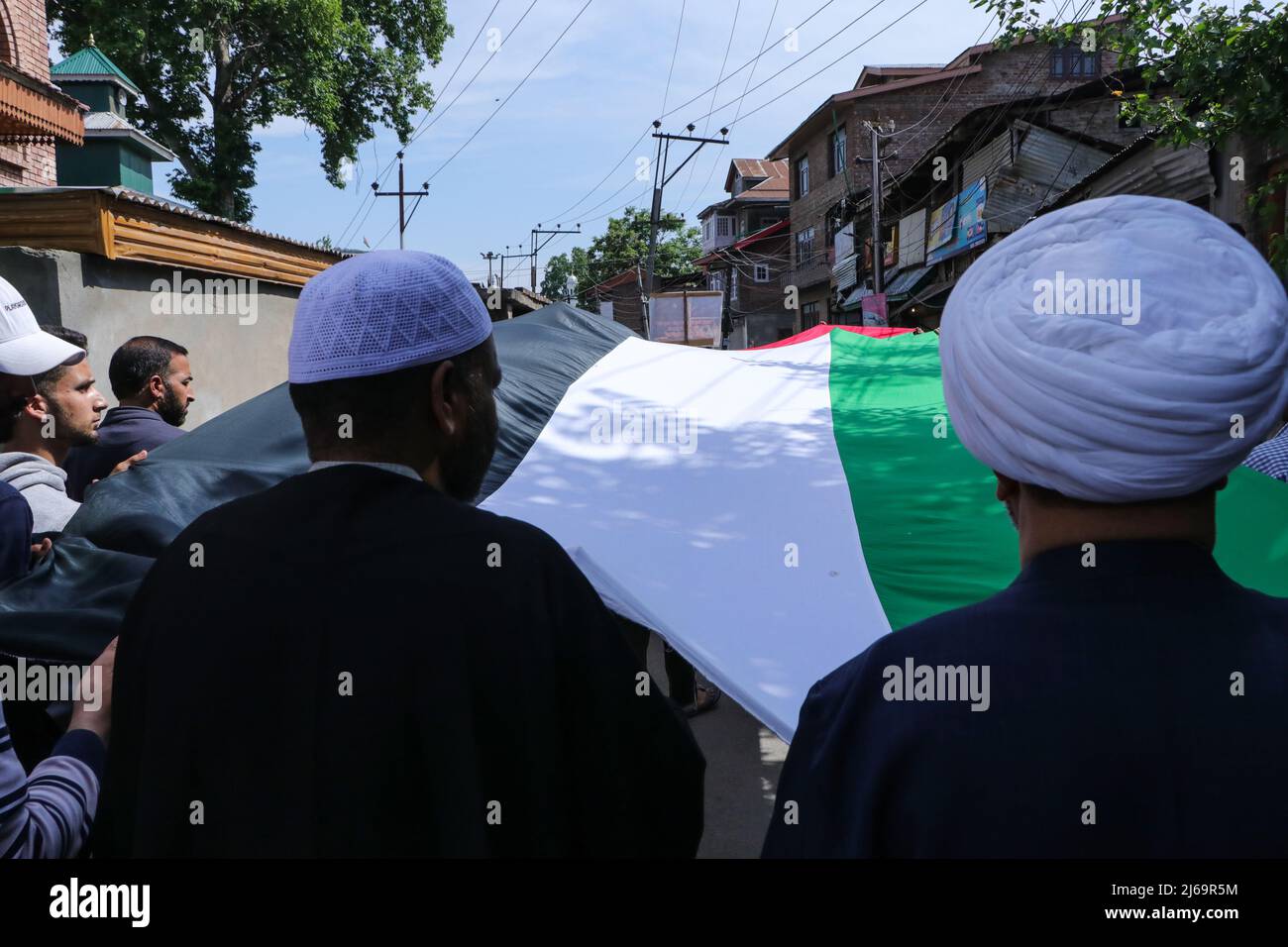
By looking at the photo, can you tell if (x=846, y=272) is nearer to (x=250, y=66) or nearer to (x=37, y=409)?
(x=250, y=66)

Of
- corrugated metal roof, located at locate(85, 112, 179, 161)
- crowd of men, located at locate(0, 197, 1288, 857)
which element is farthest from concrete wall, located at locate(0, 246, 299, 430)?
crowd of men, located at locate(0, 197, 1288, 857)

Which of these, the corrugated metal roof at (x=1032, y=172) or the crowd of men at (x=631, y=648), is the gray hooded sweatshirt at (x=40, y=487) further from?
the corrugated metal roof at (x=1032, y=172)

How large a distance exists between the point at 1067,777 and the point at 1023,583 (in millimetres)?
195

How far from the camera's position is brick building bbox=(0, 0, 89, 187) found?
9734 mm

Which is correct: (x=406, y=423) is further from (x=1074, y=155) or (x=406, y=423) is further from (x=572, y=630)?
(x=1074, y=155)

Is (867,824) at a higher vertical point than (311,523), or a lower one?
lower

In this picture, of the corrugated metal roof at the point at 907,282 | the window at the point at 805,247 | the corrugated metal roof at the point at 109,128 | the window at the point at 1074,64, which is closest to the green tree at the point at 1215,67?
the corrugated metal roof at the point at 109,128

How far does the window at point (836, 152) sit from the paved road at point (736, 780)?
28844 millimetres

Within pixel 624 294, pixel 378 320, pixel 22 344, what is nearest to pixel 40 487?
pixel 22 344

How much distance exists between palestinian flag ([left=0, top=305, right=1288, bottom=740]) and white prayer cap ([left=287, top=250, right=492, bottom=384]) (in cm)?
108

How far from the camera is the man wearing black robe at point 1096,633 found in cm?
93

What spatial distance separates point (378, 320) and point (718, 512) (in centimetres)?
201

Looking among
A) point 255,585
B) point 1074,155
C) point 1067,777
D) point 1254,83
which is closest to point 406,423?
point 255,585

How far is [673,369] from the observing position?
16.3 feet
